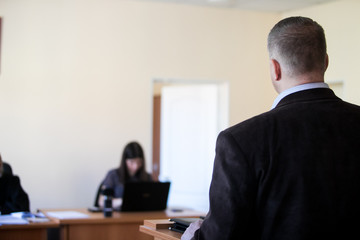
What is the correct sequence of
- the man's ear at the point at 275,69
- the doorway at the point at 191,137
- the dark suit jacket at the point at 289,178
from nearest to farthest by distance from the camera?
the dark suit jacket at the point at 289,178 → the man's ear at the point at 275,69 → the doorway at the point at 191,137

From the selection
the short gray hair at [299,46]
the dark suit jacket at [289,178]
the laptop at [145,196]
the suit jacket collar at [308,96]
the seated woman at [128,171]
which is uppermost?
the short gray hair at [299,46]

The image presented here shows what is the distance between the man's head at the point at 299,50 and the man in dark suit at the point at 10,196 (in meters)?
3.21

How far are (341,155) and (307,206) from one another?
0.56 feet

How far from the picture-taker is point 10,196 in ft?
13.6

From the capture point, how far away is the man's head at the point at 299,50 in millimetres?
1430

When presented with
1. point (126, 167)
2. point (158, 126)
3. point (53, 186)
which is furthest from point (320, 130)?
point (158, 126)

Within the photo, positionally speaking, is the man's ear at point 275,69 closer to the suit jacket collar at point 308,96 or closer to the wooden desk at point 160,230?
the suit jacket collar at point 308,96

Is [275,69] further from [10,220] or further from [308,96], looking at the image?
[10,220]

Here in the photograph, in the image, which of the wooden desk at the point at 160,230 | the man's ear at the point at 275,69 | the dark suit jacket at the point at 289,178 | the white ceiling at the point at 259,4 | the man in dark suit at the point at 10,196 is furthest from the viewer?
the white ceiling at the point at 259,4

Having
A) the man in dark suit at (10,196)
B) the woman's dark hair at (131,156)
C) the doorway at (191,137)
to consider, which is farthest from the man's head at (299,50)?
the doorway at (191,137)

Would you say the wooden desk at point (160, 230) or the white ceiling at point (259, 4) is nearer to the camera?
the wooden desk at point (160, 230)

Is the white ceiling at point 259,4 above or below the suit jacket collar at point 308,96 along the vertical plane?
above

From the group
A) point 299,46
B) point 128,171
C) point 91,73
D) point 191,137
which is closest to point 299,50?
point 299,46

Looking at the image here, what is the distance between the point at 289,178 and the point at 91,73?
4904 mm
